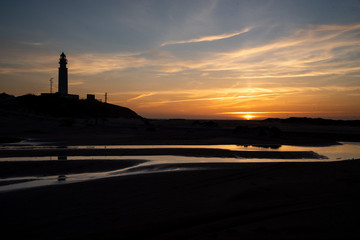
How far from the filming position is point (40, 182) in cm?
903

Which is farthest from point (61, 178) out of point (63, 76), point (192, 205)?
point (63, 76)

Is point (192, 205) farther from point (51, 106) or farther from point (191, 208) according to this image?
point (51, 106)

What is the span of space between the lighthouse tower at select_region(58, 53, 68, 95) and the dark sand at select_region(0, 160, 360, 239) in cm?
8657

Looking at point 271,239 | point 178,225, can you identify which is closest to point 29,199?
point 178,225

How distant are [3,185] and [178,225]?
24.0ft

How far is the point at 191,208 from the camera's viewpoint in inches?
231

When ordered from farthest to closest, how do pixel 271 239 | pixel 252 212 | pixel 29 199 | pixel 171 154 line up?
pixel 171 154
pixel 29 199
pixel 252 212
pixel 271 239

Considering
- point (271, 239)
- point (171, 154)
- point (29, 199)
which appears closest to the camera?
point (271, 239)

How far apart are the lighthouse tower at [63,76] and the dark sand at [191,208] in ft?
284

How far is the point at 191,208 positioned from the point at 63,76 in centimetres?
9154

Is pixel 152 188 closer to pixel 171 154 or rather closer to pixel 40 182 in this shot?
pixel 40 182

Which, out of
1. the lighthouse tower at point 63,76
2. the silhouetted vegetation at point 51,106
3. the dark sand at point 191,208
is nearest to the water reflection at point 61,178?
the dark sand at point 191,208

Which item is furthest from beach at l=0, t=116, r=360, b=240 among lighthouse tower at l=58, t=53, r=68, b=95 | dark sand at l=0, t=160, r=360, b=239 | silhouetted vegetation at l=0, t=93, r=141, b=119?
lighthouse tower at l=58, t=53, r=68, b=95

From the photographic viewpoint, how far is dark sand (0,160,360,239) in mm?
4684
